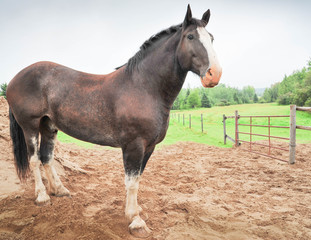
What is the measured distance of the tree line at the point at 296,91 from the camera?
101 feet

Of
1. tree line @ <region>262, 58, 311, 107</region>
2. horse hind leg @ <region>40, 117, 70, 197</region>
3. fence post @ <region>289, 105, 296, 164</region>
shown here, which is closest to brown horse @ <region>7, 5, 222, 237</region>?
horse hind leg @ <region>40, 117, 70, 197</region>

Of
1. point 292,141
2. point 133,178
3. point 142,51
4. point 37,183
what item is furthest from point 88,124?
point 292,141

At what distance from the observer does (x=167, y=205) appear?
306cm

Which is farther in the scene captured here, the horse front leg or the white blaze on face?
the horse front leg

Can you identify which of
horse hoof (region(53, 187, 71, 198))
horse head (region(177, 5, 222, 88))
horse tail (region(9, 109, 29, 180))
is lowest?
horse hoof (region(53, 187, 71, 198))

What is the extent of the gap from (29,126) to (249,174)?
5164 mm

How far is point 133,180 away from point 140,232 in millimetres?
630

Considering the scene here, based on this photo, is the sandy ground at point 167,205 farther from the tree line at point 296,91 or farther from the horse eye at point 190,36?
the tree line at point 296,91

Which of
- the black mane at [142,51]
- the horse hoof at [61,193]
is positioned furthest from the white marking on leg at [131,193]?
the black mane at [142,51]

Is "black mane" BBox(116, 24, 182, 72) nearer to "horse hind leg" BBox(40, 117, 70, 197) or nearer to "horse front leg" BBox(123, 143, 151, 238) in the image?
"horse front leg" BBox(123, 143, 151, 238)

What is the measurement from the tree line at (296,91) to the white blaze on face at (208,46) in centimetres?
3393

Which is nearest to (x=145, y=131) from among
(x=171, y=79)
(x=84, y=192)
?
(x=171, y=79)

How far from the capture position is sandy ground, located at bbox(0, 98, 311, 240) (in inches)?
91.2

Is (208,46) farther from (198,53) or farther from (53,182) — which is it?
(53,182)
